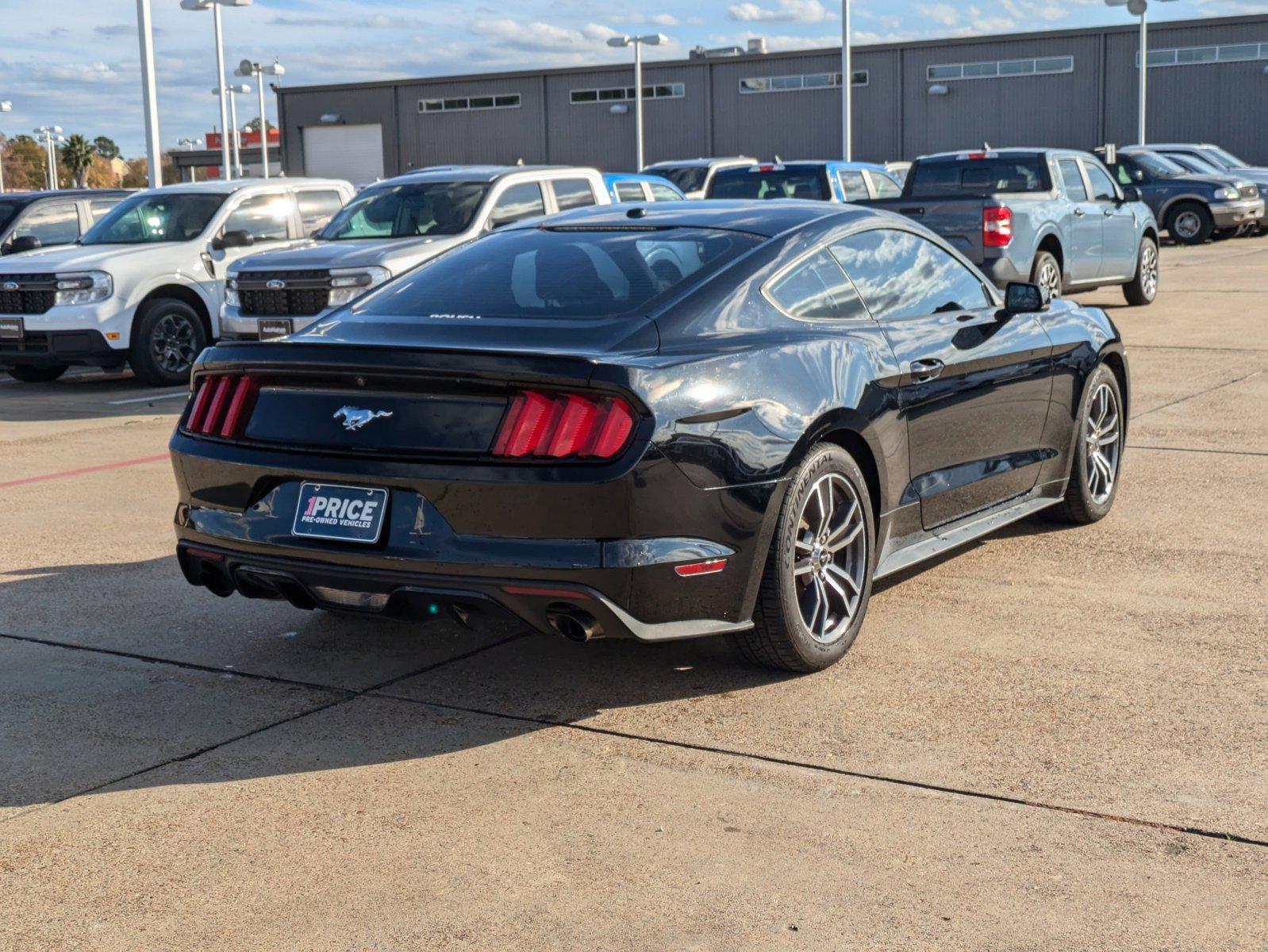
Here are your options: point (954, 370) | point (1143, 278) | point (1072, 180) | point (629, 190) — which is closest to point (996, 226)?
point (1072, 180)

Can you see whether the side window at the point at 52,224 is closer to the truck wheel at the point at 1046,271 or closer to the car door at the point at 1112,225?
the truck wheel at the point at 1046,271

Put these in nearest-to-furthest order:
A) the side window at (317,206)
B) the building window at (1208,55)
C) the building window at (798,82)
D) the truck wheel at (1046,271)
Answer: the side window at (317,206) → the truck wheel at (1046,271) → the building window at (1208,55) → the building window at (798,82)

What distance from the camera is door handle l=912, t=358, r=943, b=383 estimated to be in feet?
18.7

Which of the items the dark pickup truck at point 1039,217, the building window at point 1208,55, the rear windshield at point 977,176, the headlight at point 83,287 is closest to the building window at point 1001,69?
the building window at point 1208,55

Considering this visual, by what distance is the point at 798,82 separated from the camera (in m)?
59.5

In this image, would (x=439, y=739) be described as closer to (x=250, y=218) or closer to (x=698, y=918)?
(x=698, y=918)

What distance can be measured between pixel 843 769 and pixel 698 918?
985 mm

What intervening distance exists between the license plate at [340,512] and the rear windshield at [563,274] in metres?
0.75

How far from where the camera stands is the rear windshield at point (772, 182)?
19.0 meters

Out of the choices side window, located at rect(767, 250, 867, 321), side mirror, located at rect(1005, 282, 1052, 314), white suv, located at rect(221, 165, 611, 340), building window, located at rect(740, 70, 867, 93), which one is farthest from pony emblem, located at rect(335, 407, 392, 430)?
building window, located at rect(740, 70, 867, 93)

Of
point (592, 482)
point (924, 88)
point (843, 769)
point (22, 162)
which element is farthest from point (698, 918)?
point (22, 162)

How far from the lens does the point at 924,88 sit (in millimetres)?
57094

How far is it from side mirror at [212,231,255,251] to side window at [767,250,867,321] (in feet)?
31.8

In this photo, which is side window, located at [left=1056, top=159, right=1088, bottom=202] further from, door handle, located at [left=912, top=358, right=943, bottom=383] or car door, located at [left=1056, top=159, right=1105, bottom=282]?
door handle, located at [left=912, top=358, right=943, bottom=383]
